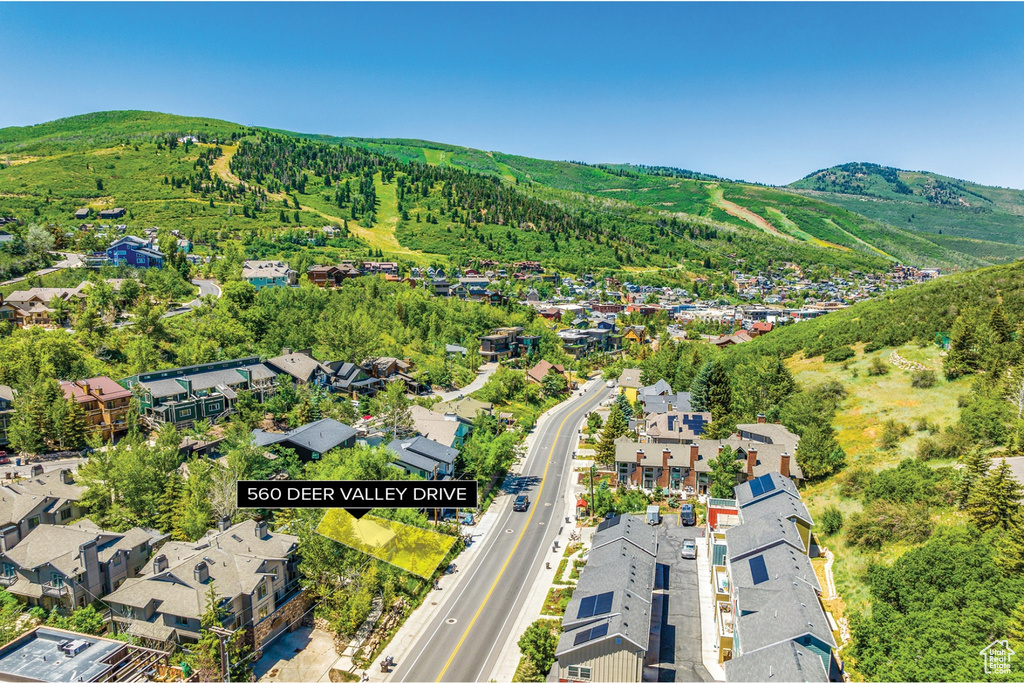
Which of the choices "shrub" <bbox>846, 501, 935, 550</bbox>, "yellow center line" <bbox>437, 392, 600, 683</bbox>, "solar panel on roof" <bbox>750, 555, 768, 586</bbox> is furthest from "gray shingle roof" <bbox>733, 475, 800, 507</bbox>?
"yellow center line" <bbox>437, 392, 600, 683</bbox>

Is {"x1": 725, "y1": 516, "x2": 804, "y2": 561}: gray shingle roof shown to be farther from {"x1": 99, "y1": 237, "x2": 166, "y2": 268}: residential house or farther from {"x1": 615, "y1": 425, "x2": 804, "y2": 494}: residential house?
{"x1": 99, "y1": 237, "x2": 166, "y2": 268}: residential house

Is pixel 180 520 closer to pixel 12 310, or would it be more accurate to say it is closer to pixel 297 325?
pixel 297 325

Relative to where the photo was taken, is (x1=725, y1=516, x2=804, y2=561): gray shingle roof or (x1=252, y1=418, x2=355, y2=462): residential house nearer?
(x1=725, y1=516, x2=804, y2=561): gray shingle roof

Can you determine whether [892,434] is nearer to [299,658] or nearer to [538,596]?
[538,596]

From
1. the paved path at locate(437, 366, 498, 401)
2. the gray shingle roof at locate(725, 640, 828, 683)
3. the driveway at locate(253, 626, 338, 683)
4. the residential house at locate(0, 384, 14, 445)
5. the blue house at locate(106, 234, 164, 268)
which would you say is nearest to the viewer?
the gray shingle roof at locate(725, 640, 828, 683)

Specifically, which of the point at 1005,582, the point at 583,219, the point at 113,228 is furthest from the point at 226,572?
the point at 583,219

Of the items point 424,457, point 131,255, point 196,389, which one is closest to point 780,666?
point 424,457
